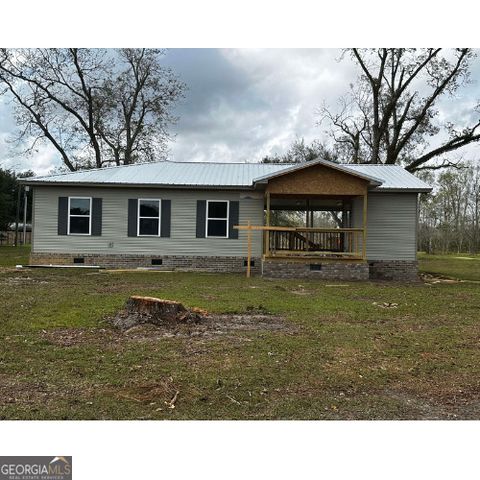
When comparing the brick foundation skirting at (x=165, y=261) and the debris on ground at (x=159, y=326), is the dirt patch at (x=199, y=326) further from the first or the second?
the brick foundation skirting at (x=165, y=261)

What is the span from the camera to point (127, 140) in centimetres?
3058

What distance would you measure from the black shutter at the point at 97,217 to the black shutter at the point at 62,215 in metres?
0.93

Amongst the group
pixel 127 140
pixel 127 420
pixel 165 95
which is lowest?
pixel 127 420

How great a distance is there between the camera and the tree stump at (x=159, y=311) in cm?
624

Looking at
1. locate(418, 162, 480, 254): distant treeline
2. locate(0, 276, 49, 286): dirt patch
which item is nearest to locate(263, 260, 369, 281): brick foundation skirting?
locate(0, 276, 49, 286): dirt patch

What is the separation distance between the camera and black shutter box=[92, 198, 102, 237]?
15.0 meters

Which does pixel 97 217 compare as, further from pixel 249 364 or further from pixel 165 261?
pixel 249 364

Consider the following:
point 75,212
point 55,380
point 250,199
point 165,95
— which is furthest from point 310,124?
point 55,380

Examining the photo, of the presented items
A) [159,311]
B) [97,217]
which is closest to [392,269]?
[97,217]

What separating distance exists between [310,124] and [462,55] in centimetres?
1075

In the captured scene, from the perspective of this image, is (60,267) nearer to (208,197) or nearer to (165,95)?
(208,197)

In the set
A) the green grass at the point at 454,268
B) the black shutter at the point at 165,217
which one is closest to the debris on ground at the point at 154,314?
the black shutter at the point at 165,217

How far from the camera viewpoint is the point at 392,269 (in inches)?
592

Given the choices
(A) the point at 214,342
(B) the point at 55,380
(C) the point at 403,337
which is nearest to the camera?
(B) the point at 55,380
